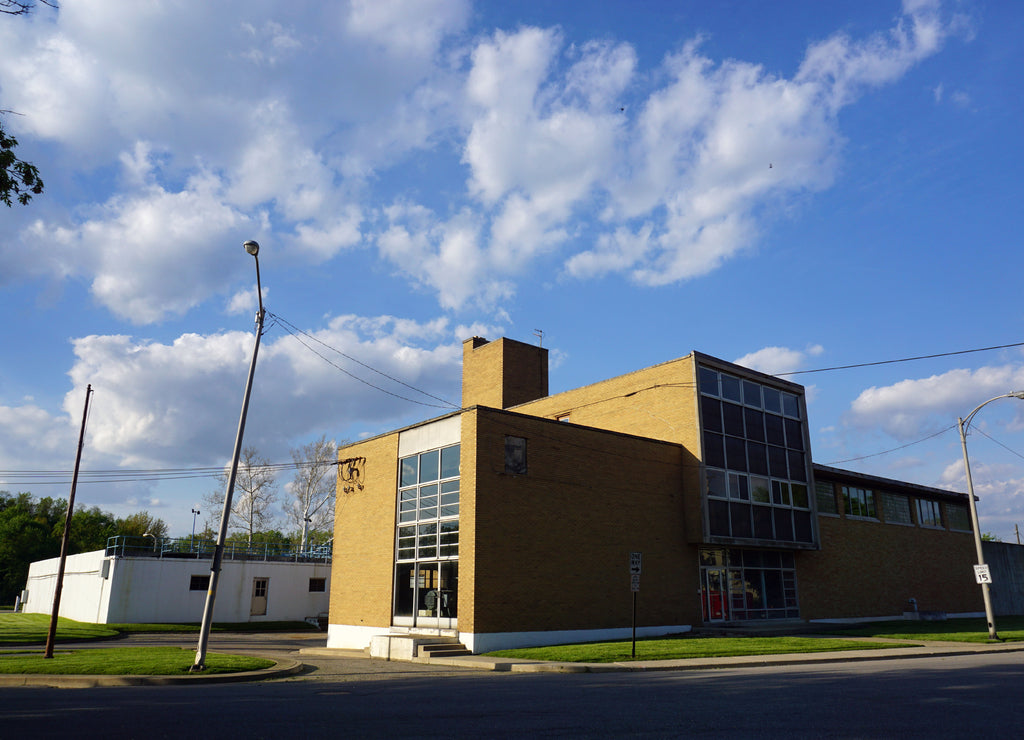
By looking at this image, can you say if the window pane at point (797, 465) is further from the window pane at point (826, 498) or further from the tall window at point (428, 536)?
A: the tall window at point (428, 536)

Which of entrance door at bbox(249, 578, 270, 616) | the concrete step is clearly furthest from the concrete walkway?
entrance door at bbox(249, 578, 270, 616)

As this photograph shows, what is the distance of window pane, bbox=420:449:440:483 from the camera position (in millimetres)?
25844

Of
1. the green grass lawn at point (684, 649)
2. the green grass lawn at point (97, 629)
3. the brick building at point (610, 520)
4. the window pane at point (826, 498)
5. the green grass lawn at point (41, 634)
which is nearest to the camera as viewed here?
the green grass lawn at point (684, 649)

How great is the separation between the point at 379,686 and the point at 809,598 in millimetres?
24013

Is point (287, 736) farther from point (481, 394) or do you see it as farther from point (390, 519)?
point (481, 394)

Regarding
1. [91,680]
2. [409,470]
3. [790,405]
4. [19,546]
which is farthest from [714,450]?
[19,546]

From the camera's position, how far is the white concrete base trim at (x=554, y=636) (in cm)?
2191

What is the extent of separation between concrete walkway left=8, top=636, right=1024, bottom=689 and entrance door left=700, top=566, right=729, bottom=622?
23.2 ft

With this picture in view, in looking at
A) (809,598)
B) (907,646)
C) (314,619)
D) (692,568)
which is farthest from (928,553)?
(314,619)

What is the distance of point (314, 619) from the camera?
4400 cm

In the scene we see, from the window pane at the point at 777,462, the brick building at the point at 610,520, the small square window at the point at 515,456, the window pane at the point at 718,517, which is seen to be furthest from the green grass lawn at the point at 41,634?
the window pane at the point at 777,462

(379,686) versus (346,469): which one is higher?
(346,469)

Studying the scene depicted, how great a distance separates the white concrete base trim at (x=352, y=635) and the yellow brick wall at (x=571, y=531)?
5.72m

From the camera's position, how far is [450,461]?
25062mm
